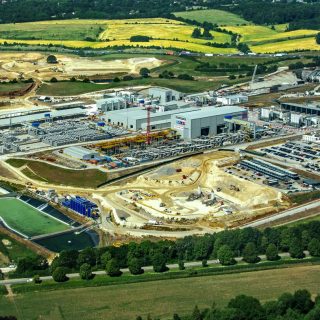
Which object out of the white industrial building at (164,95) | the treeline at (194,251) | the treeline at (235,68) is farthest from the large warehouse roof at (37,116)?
the treeline at (194,251)

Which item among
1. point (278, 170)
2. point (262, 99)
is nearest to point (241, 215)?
point (278, 170)

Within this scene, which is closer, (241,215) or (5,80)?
(241,215)

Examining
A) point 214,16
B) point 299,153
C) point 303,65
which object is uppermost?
point 214,16

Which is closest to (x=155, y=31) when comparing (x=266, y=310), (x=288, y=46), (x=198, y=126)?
(x=288, y=46)

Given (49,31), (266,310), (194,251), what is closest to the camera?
(266,310)

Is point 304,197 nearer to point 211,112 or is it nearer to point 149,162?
point 149,162

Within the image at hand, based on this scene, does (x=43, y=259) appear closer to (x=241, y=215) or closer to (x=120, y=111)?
(x=241, y=215)

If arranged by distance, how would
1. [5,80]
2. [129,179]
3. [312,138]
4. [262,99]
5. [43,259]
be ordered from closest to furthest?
1. [43,259]
2. [129,179]
3. [312,138]
4. [262,99]
5. [5,80]
